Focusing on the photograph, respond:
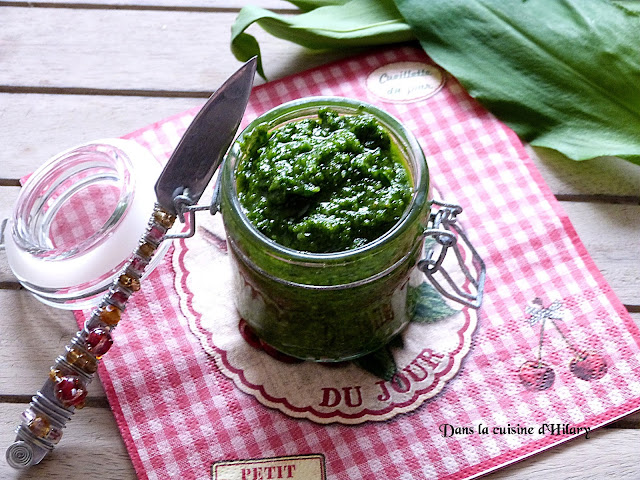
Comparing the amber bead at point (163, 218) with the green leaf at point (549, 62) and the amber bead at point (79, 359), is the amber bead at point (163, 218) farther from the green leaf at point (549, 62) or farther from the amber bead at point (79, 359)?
the green leaf at point (549, 62)

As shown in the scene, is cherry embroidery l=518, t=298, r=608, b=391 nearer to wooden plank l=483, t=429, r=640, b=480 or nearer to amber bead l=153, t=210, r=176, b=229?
wooden plank l=483, t=429, r=640, b=480

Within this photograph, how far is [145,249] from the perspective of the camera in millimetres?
979

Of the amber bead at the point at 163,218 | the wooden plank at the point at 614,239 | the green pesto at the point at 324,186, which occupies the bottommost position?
the wooden plank at the point at 614,239

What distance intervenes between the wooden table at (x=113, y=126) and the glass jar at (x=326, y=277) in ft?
0.85

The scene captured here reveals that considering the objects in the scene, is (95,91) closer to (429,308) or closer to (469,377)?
(429,308)

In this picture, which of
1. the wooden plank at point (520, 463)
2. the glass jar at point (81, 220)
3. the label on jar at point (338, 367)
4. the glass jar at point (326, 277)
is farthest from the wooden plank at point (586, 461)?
the glass jar at point (81, 220)

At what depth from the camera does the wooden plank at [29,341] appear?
106 centimetres

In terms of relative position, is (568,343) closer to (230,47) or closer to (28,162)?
(230,47)

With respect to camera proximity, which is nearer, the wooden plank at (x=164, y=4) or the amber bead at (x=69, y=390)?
the amber bead at (x=69, y=390)

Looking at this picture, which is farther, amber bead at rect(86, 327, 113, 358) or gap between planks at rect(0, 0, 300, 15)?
gap between planks at rect(0, 0, 300, 15)

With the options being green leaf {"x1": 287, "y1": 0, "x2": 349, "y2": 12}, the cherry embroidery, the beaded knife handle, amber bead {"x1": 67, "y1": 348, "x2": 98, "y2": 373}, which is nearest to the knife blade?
the beaded knife handle

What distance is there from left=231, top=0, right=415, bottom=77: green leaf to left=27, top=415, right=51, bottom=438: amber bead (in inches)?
27.3

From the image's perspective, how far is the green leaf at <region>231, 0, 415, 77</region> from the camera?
129 cm

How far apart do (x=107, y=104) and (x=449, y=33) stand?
63 cm
